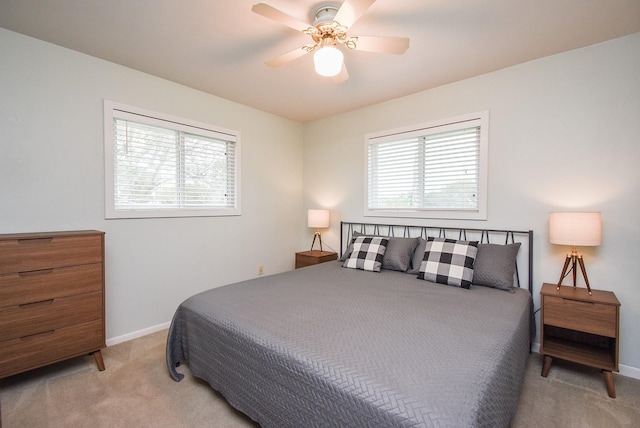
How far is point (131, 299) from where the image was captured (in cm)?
265

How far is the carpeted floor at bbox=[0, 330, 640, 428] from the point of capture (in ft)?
5.34

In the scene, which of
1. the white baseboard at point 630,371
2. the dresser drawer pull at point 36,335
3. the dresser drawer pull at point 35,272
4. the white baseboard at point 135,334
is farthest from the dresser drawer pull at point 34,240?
the white baseboard at point 630,371

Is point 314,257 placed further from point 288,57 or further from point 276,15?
point 276,15

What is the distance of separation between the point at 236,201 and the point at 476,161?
269 cm

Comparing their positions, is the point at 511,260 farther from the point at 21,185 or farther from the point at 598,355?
the point at 21,185

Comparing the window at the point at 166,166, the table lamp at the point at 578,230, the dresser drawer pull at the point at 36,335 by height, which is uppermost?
the window at the point at 166,166

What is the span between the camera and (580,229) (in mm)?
1992

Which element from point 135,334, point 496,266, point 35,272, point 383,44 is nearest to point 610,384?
point 496,266

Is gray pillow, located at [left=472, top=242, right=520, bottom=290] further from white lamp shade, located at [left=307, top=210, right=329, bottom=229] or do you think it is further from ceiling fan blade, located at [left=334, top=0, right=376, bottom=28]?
ceiling fan blade, located at [left=334, top=0, right=376, bottom=28]

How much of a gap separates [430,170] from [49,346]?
3.53 m

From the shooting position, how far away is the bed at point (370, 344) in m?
1.03

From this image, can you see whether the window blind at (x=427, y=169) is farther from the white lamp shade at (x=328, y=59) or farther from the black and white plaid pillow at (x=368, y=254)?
the white lamp shade at (x=328, y=59)

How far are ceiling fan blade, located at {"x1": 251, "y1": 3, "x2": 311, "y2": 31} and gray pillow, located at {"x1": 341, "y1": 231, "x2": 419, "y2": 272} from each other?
6.80 ft

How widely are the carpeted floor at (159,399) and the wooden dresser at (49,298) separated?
19cm
